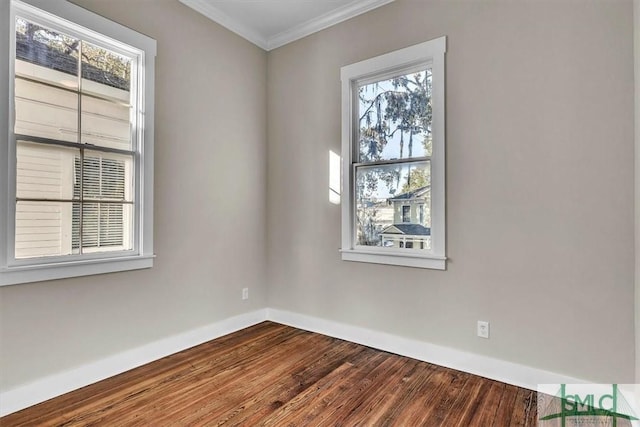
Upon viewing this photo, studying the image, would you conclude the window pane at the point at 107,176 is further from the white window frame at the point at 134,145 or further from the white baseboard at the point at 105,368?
the white baseboard at the point at 105,368

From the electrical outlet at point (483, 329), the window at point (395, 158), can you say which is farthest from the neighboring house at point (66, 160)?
the electrical outlet at point (483, 329)

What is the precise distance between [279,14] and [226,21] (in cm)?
50

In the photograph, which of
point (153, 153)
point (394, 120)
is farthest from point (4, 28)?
point (394, 120)

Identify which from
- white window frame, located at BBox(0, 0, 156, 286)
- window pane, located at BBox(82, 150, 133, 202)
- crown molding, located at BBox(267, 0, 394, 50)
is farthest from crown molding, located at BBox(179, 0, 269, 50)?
window pane, located at BBox(82, 150, 133, 202)

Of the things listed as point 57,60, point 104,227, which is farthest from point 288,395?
point 57,60

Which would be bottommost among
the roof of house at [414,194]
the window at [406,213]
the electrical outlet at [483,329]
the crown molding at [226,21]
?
the electrical outlet at [483,329]

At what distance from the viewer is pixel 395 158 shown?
286cm

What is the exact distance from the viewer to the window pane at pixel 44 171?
2.02 metres

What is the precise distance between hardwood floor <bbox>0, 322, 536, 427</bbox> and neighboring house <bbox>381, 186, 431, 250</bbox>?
0.93m

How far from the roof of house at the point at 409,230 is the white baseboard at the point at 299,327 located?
33.8 inches

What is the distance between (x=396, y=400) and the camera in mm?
2084

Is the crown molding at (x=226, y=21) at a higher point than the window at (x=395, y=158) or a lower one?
higher

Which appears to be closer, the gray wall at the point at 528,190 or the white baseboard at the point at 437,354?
the gray wall at the point at 528,190

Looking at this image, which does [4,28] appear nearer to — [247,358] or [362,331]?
[247,358]
